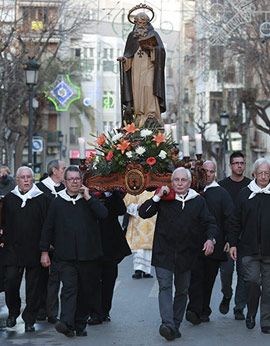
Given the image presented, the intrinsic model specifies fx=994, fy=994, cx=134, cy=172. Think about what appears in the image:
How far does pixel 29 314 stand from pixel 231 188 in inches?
128

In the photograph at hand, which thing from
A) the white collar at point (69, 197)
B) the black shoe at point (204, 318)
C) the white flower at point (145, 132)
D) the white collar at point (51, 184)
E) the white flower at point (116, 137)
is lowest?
the black shoe at point (204, 318)

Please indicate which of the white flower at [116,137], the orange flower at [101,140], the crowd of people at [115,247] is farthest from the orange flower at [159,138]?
the crowd of people at [115,247]

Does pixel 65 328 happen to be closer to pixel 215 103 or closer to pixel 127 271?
pixel 127 271

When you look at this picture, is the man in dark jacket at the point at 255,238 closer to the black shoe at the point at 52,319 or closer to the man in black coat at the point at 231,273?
the man in black coat at the point at 231,273

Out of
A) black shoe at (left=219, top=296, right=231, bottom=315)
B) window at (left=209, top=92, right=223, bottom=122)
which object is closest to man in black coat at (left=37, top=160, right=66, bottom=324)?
black shoe at (left=219, top=296, right=231, bottom=315)

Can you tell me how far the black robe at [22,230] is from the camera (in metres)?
11.3

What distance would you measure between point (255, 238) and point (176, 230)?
918 millimetres

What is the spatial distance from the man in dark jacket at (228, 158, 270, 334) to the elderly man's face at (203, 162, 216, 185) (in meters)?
0.92

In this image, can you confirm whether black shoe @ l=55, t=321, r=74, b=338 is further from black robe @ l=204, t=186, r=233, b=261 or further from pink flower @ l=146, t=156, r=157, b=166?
pink flower @ l=146, t=156, r=157, b=166

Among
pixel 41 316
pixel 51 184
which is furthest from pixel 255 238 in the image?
pixel 51 184

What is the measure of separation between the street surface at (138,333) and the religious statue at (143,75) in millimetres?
2672

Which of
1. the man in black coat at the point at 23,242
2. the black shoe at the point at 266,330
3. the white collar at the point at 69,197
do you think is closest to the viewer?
the white collar at the point at 69,197

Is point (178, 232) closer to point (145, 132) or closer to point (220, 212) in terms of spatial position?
point (220, 212)

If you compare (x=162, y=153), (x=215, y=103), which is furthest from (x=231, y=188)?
(x=215, y=103)
